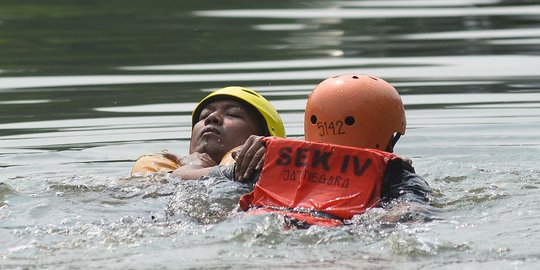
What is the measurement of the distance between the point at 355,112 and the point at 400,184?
590 mm

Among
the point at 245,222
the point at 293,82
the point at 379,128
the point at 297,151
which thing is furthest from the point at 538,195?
the point at 293,82

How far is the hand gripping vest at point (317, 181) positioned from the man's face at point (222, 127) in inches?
62.5

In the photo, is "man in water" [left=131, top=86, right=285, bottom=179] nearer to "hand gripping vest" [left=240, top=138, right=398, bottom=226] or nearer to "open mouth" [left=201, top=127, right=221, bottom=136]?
"open mouth" [left=201, top=127, right=221, bottom=136]

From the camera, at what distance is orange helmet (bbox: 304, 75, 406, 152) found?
812cm

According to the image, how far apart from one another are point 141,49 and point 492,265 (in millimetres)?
11125

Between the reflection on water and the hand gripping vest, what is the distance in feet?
0.68

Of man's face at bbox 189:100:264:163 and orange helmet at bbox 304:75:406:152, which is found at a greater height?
orange helmet at bbox 304:75:406:152

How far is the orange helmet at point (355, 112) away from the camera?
26.7 feet

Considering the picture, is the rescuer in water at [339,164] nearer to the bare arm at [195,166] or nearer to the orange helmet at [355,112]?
the orange helmet at [355,112]

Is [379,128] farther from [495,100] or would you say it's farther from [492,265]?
[495,100]

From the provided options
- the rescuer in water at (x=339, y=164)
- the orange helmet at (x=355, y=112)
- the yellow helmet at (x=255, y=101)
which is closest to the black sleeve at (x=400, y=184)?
the rescuer in water at (x=339, y=164)

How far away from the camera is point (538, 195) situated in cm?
859

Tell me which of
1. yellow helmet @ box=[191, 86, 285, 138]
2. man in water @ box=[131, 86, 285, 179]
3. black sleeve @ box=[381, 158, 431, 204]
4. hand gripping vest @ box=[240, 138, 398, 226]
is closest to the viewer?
hand gripping vest @ box=[240, 138, 398, 226]

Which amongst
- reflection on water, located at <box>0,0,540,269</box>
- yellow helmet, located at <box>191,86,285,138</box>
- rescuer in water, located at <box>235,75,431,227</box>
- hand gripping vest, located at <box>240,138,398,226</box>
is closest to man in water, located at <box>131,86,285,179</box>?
yellow helmet, located at <box>191,86,285,138</box>
